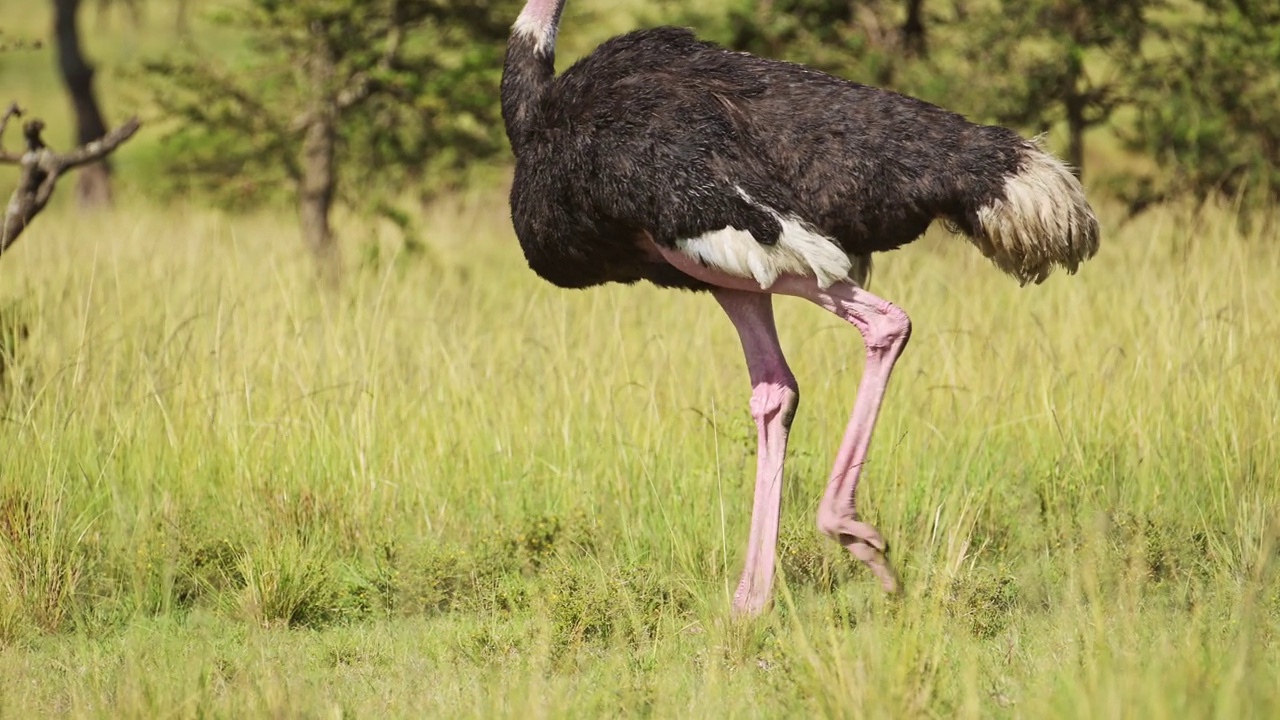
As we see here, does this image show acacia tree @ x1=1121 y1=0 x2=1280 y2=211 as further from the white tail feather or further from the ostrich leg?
the ostrich leg

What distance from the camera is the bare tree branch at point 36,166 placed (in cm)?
551

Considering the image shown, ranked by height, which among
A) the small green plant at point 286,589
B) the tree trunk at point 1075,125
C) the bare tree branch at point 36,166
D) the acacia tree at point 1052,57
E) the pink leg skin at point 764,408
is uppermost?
the acacia tree at point 1052,57

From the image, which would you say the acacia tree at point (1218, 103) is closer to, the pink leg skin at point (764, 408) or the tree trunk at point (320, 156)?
the tree trunk at point (320, 156)

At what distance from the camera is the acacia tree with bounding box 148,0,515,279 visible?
9.38 metres

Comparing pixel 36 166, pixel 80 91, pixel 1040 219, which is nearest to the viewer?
pixel 1040 219

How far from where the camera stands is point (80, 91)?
18938 millimetres

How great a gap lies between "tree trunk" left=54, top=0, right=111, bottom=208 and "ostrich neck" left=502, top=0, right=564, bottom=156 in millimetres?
15341

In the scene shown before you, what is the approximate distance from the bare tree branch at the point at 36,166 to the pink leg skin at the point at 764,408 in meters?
2.56

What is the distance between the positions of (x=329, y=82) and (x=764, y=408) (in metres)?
5.86

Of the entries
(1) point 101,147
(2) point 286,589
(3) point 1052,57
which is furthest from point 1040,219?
(3) point 1052,57

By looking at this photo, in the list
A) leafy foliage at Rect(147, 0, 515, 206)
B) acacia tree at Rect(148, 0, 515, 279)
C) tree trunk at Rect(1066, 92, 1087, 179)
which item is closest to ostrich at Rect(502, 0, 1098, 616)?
acacia tree at Rect(148, 0, 515, 279)

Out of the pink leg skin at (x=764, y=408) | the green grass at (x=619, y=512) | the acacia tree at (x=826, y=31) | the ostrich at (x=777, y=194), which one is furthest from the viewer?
the acacia tree at (x=826, y=31)

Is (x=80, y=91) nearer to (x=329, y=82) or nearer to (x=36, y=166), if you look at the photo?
(x=329, y=82)

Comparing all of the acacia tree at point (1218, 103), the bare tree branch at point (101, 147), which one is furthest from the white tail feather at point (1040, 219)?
the acacia tree at point (1218, 103)
